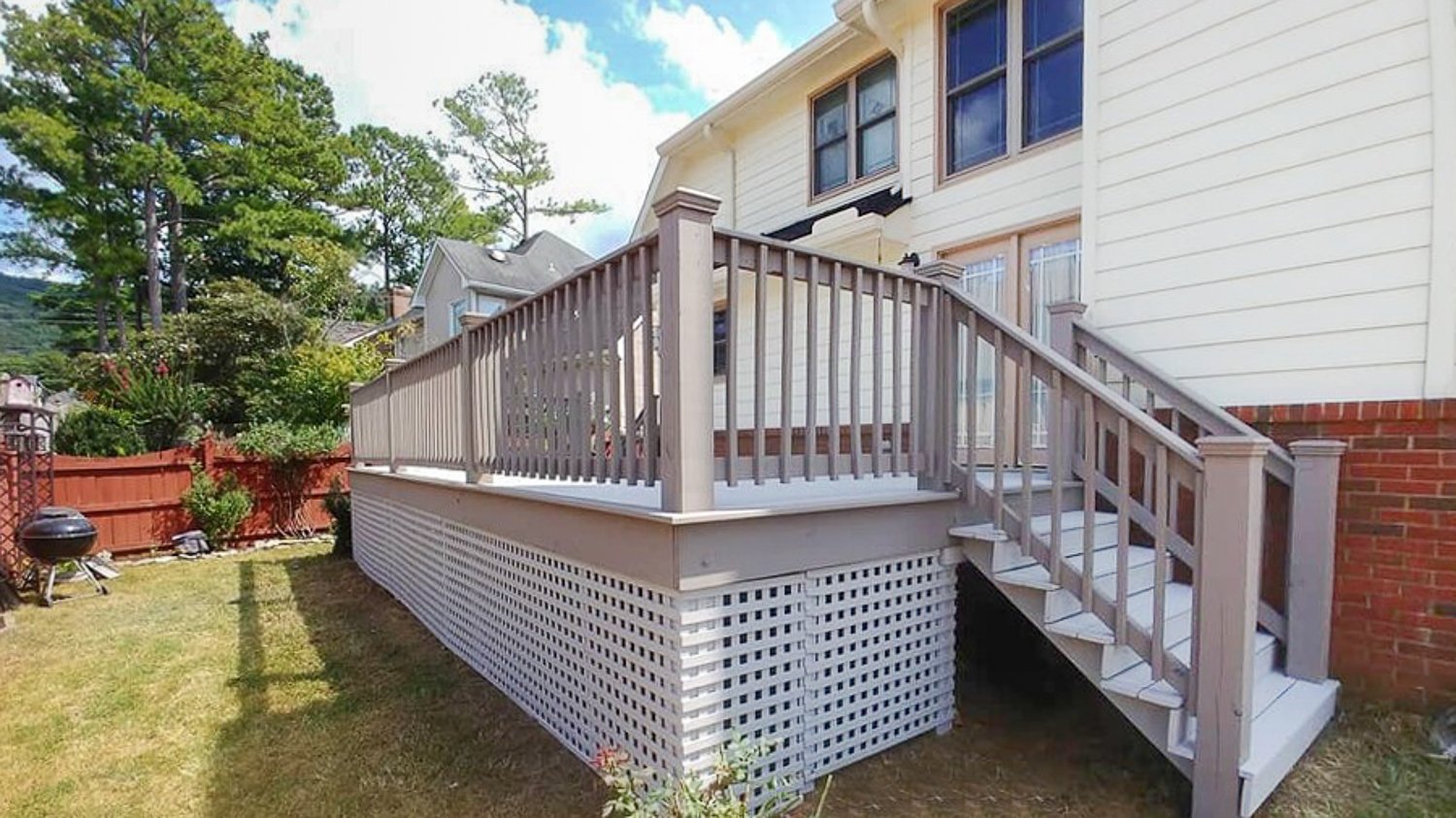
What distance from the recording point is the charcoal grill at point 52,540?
6.10 metres

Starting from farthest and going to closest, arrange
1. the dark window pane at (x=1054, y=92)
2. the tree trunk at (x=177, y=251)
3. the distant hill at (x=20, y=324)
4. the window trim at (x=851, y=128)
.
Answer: the distant hill at (x=20, y=324) < the tree trunk at (x=177, y=251) < the window trim at (x=851, y=128) < the dark window pane at (x=1054, y=92)

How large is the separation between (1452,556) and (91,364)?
21.2 m

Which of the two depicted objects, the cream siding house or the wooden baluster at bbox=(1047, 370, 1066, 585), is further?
the cream siding house

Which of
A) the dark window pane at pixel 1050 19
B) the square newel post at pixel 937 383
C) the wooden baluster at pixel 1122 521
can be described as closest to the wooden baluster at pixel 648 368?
the square newel post at pixel 937 383

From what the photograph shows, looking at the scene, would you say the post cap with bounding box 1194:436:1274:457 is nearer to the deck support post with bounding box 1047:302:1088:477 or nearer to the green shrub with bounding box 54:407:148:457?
the deck support post with bounding box 1047:302:1088:477

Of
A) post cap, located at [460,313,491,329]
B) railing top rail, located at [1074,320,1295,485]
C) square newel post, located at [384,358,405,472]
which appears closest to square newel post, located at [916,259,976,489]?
railing top rail, located at [1074,320,1295,485]

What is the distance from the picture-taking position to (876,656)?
312 centimetres

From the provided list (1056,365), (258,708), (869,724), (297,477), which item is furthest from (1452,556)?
(297,477)

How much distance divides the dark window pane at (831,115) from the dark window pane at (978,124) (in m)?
1.49

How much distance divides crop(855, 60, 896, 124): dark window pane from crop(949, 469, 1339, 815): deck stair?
14.6 ft

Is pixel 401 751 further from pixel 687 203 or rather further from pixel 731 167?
pixel 731 167

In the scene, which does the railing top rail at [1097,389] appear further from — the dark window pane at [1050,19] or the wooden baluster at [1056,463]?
the dark window pane at [1050,19]

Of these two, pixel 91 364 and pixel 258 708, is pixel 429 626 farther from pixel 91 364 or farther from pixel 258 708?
pixel 91 364

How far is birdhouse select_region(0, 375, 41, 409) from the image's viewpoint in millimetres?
6632
